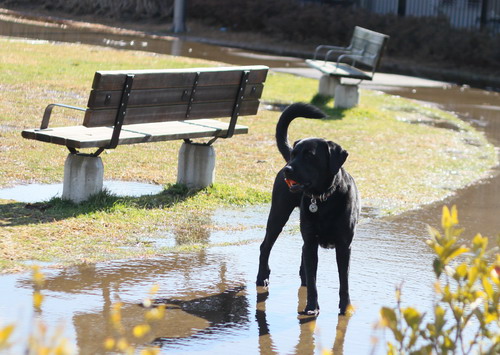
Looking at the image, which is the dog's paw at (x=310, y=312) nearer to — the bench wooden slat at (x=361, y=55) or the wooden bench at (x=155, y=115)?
the wooden bench at (x=155, y=115)

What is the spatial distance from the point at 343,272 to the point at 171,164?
4.27 meters

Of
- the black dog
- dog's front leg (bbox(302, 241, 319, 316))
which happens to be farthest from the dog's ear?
dog's front leg (bbox(302, 241, 319, 316))

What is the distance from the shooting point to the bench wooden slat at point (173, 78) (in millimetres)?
7281

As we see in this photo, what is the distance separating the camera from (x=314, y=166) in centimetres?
543

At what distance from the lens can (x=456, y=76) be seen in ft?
72.6

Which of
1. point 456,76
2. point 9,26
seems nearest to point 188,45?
point 9,26

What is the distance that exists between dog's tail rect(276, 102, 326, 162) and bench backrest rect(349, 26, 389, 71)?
28.1 ft

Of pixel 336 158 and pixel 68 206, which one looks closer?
pixel 336 158

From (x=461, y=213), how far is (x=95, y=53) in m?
11.7

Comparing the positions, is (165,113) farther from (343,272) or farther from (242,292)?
(343,272)

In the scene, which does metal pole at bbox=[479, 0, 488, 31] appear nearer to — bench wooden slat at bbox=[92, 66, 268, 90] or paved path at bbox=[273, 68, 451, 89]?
paved path at bbox=[273, 68, 451, 89]

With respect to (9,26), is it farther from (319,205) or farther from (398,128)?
(319,205)

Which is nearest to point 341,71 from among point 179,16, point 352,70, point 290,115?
point 352,70

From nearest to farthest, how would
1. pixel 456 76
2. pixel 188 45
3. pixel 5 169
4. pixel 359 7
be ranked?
1. pixel 5 169
2. pixel 456 76
3. pixel 188 45
4. pixel 359 7
